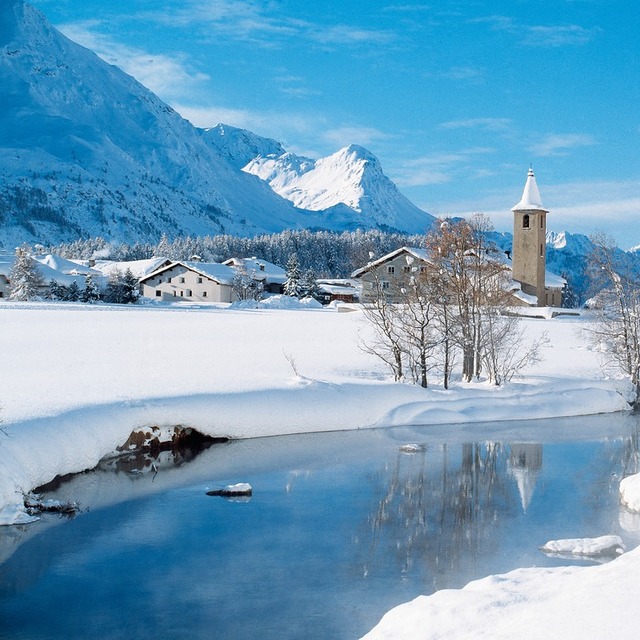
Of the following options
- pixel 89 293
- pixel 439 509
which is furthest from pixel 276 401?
pixel 89 293

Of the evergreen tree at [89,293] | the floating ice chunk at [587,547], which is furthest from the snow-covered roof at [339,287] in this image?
the floating ice chunk at [587,547]

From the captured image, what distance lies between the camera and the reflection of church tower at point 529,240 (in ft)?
238

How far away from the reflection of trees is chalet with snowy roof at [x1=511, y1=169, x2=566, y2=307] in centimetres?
5026

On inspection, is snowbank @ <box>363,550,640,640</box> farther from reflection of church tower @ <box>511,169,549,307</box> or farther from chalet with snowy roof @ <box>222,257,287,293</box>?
chalet with snowy roof @ <box>222,257,287,293</box>

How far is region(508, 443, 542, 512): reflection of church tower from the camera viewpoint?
19.7m

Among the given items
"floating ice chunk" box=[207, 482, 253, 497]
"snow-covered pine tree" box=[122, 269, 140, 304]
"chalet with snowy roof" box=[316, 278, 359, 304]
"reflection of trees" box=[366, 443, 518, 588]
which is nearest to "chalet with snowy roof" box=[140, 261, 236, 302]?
"chalet with snowy roof" box=[316, 278, 359, 304]

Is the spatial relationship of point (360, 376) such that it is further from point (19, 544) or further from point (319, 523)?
point (19, 544)

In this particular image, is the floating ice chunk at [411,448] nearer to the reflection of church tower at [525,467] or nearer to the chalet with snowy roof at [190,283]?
the reflection of church tower at [525,467]

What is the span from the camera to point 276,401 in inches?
1059

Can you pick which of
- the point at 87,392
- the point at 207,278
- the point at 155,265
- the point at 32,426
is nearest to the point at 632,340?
the point at 87,392

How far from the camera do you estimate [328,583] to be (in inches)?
522

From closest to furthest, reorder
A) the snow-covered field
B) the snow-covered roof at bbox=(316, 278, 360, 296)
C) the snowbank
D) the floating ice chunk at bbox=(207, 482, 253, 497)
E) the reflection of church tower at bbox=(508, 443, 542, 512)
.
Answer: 1. the snowbank
2. the snow-covered field
3. the floating ice chunk at bbox=(207, 482, 253, 497)
4. the reflection of church tower at bbox=(508, 443, 542, 512)
5. the snow-covered roof at bbox=(316, 278, 360, 296)

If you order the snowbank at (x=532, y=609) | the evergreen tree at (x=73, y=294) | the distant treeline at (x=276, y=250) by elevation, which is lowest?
the snowbank at (x=532, y=609)

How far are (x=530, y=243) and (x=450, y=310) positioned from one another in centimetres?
4149
